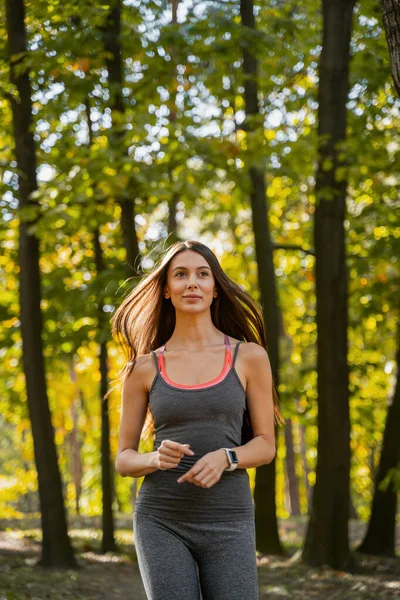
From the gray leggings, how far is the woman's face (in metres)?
0.94

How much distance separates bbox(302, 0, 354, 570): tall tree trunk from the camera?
10586mm

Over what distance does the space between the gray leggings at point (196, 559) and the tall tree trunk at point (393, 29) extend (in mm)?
2810

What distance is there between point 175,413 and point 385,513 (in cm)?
1020

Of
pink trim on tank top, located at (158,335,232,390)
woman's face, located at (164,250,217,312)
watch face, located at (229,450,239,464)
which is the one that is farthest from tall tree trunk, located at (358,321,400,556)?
A: watch face, located at (229,450,239,464)

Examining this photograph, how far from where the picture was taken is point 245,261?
61.2ft

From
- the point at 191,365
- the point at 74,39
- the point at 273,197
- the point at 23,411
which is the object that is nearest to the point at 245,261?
the point at 273,197

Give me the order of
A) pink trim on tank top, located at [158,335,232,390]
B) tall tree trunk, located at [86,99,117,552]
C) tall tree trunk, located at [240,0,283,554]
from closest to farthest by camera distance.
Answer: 1. pink trim on tank top, located at [158,335,232,390]
2. tall tree trunk, located at [240,0,283,554]
3. tall tree trunk, located at [86,99,117,552]

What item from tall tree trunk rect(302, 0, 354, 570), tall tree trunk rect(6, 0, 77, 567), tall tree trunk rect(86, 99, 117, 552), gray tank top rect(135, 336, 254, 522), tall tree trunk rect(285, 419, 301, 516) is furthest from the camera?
tall tree trunk rect(285, 419, 301, 516)

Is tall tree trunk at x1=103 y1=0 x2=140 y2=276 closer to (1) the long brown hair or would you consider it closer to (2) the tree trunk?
(2) the tree trunk

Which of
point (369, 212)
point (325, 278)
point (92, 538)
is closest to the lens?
point (325, 278)

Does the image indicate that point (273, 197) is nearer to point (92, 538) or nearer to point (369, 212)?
point (369, 212)

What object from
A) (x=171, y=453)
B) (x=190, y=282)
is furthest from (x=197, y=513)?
(x=190, y=282)

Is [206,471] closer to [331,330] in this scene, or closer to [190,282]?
[190,282]

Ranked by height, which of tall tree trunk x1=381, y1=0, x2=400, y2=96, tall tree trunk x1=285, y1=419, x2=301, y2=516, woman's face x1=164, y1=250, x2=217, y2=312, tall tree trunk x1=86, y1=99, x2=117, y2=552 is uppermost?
tall tree trunk x1=381, y1=0, x2=400, y2=96
